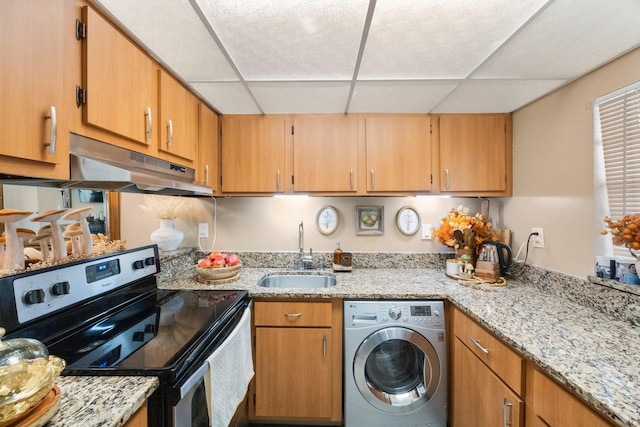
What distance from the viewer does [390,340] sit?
164 cm

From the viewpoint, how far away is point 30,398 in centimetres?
53

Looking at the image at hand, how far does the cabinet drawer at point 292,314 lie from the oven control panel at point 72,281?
719 mm

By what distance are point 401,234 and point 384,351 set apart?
0.98m

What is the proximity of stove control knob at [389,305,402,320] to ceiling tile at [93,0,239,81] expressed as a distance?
1.63 metres

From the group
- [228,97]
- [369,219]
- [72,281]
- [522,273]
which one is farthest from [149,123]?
[522,273]

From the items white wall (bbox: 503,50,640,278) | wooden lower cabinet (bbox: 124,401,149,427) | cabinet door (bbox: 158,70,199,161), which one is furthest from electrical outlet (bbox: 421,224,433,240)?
wooden lower cabinet (bbox: 124,401,149,427)

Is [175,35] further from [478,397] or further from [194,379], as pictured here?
[478,397]

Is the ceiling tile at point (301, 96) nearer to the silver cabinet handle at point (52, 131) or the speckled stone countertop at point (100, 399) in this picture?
the silver cabinet handle at point (52, 131)

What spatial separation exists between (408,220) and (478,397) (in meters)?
1.30

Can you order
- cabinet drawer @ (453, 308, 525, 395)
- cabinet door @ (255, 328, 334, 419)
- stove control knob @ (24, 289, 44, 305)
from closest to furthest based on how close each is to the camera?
stove control knob @ (24, 289, 44, 305) → cabinet drawer @ (453, 308, 525, 395) → cabinet door @ (255, 328, 334, 419)

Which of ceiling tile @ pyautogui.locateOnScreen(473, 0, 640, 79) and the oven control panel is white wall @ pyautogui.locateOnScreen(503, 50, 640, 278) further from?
the oven control panel

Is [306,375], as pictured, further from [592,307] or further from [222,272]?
[592,307]

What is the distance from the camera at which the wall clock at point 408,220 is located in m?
2.27

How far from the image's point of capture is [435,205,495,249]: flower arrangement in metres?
1.95
